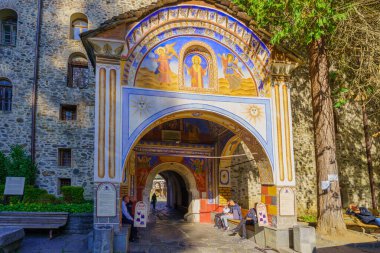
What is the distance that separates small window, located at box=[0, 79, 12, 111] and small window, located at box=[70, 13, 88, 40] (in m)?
3.32

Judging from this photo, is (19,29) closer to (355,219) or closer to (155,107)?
(155,107)

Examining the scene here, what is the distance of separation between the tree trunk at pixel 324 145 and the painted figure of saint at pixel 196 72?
3.67 metres

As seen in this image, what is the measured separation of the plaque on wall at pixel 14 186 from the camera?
10.9 meters

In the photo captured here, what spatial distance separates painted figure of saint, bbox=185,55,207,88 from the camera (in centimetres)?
804

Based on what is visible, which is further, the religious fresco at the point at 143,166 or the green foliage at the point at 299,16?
the religious fresco at the point at 143,166

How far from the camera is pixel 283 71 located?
8.52 m

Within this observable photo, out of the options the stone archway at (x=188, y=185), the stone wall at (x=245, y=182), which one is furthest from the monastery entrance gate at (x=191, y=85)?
the stone wall at (x=245, y=182)

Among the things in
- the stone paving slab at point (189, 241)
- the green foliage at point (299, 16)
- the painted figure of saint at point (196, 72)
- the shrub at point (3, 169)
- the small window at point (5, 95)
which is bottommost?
the stone paving slab at point (189, 241)

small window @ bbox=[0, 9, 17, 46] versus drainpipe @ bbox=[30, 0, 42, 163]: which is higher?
small window @ bbox=[0, 9, 17, 46]

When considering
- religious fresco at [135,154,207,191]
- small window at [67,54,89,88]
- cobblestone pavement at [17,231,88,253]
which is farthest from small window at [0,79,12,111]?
cobblestone pavement at [17,231,88,253]

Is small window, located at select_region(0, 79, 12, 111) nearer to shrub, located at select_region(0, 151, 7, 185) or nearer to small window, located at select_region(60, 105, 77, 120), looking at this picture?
small window, located at select_region(60, 105, 77, 120)

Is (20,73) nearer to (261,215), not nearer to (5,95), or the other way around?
(5,95)

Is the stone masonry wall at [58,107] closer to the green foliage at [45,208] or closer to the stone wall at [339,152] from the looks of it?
the green foliage at [45,208]

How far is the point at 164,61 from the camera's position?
25.8 feet
